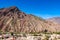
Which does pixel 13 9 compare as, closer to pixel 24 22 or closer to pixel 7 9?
pixel 7 9

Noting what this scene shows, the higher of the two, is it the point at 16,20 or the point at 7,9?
the point at 7,9

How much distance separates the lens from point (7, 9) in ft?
424

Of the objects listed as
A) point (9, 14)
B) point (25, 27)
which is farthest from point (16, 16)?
point (25, 27)

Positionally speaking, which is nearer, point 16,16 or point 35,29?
point 35,29

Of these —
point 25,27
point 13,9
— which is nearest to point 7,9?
point 13,9

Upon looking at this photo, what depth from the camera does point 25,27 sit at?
115312 millimetres

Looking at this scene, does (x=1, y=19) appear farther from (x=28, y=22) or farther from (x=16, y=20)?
(x=28, y=22)

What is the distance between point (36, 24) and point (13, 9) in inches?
909

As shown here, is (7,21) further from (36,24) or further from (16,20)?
(36,24)

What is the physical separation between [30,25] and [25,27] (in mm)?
3659

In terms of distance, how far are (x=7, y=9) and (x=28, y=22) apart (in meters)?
21.6

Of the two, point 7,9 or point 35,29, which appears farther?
point 7,9

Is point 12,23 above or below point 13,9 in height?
below

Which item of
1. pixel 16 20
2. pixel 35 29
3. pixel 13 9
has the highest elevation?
pixel 13 9
